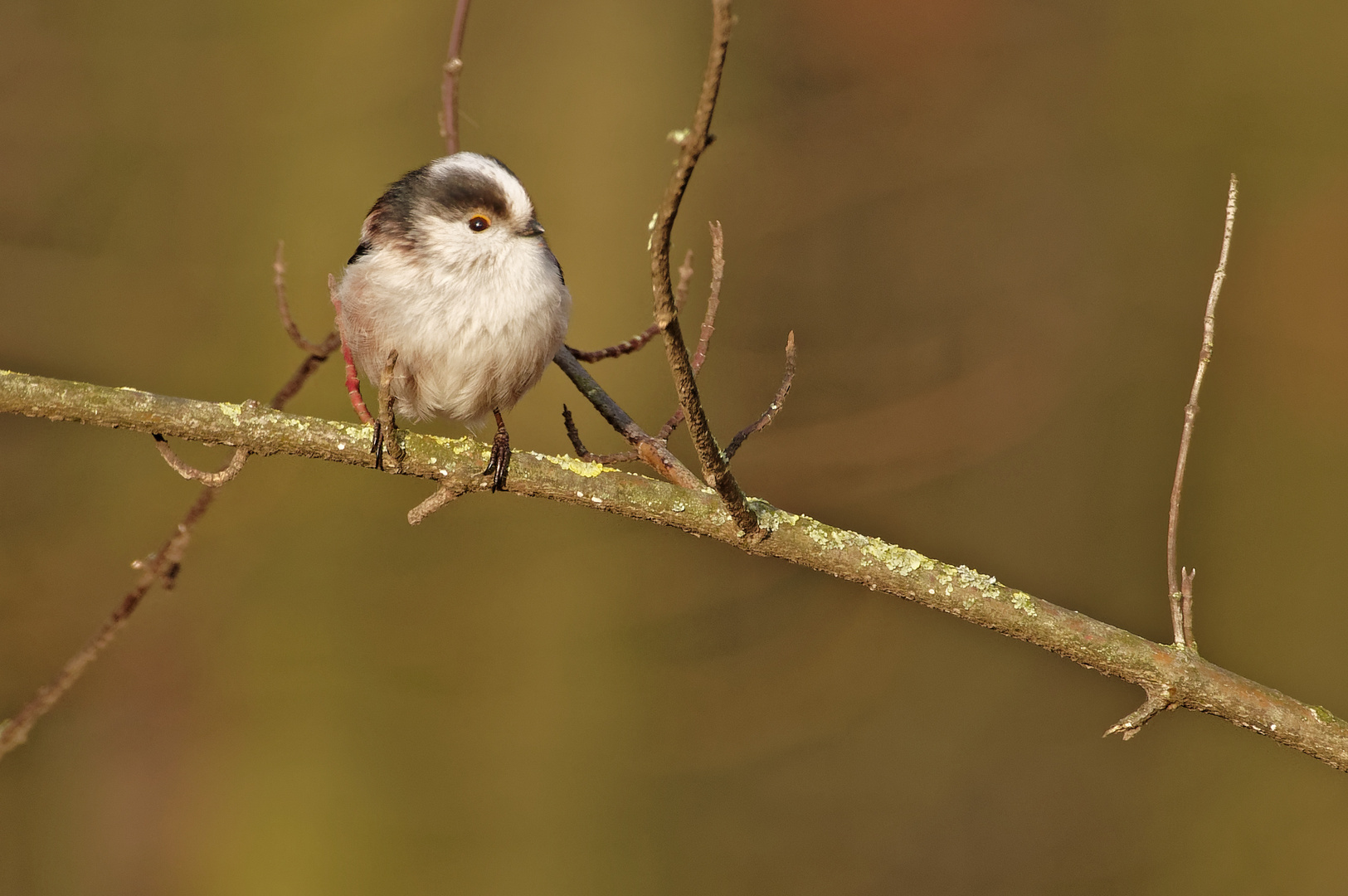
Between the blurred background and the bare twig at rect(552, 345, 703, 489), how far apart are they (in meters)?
1.85

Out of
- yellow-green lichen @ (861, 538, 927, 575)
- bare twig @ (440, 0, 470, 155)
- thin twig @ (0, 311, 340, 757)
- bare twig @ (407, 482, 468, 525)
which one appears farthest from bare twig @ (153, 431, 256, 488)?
yellow-green lichen @ (861, 538, 927, 575)

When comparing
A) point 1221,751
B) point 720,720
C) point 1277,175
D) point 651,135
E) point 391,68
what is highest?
point 391,68

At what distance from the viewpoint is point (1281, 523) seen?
6082 mm

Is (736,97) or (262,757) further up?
(736,97)

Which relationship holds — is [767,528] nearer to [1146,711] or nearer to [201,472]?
[1146,711]

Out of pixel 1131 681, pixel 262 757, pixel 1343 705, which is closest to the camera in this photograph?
pixel 1131 681

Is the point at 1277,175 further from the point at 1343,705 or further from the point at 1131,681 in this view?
the point at 1131,681

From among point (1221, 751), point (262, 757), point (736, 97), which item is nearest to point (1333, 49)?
point (736, 97)

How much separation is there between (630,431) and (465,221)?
720mm

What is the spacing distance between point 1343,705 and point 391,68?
5.59 meters

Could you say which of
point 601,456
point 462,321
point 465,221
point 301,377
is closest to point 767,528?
point 601,456

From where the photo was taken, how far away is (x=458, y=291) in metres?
2.75

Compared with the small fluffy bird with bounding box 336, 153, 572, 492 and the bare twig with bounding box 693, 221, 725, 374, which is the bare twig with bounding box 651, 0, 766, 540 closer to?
the bare twig with bounding box 693, 221, 725, 374

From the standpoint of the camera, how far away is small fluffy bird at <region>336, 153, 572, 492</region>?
2.74m
